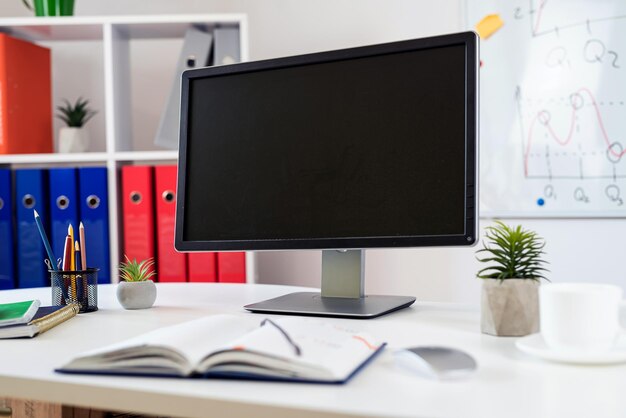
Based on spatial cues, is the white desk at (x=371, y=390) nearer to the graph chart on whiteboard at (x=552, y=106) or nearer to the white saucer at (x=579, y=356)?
the white saucer at (x=579, y=356)

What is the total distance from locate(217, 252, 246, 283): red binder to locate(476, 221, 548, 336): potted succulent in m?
1.34

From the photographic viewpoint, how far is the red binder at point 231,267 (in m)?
2.16

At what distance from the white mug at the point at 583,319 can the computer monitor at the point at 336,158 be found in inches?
10.7

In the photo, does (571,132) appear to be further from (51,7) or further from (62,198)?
(51,7)

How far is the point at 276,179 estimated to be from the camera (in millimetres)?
1191

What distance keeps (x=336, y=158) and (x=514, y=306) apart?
40cm

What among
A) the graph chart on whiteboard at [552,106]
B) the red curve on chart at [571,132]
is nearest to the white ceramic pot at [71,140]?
the graph chart on whiteboard at [552,106]

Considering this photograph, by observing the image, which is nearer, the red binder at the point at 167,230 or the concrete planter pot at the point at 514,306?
the concrete planter pot at the point at 514,306

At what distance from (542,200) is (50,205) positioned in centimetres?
159

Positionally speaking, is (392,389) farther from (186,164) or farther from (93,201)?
(93,201)

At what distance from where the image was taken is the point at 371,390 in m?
0.63

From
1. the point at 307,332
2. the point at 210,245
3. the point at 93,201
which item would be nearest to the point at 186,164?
the point at 210,245

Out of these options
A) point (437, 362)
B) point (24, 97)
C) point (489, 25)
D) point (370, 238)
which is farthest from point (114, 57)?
point (437, 362)

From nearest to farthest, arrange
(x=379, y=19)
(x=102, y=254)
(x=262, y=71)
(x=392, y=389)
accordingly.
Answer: (x=392, y=389), (x=262, y=71), (x=102, y=254), (x=379, y=19)
